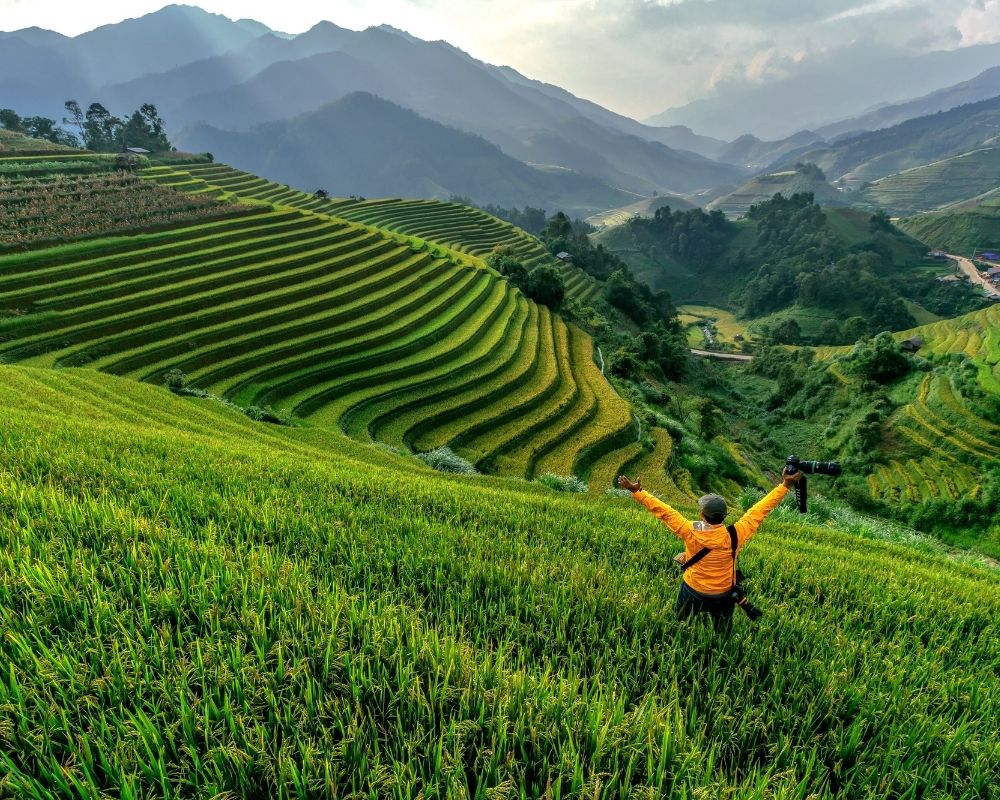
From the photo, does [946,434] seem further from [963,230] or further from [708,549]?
[963,230]

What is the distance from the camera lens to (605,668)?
12.0 feet

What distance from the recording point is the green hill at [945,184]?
17638 cm

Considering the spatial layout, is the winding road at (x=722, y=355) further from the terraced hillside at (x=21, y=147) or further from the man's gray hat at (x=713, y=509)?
the terraced hillside at (x=21, y=147)

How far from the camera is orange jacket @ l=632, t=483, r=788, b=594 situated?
4.24 metres

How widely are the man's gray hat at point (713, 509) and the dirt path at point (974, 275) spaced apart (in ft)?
376

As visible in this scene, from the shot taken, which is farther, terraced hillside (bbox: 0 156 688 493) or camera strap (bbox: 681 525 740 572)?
terraced hillside (bbox: 0 156 688 493)

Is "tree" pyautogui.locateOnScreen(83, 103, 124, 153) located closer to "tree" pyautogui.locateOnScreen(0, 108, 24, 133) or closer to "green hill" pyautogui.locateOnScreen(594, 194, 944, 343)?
"tree" pyautogui.locateOnScreen(0, 108, 24, 133)

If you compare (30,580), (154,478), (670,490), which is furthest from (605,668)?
(670,490)

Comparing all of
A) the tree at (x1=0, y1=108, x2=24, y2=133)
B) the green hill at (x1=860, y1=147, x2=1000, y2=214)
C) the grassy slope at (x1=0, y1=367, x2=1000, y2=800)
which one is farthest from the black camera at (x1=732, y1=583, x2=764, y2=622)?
the green hill at (x1=860, y1=147, x2=1000, y2=214)

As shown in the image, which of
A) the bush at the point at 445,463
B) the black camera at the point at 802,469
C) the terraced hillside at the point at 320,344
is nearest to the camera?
the black camera at the point at 802,469

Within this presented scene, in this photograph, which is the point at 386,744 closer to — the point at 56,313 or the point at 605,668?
the point at 605,668

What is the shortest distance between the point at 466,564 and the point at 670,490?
15.3 m

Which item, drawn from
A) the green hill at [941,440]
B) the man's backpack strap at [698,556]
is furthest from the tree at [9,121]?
the green hill at [941,440]

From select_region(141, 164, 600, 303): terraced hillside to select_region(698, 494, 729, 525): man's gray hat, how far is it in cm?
5922
